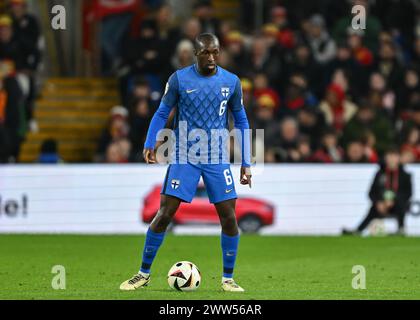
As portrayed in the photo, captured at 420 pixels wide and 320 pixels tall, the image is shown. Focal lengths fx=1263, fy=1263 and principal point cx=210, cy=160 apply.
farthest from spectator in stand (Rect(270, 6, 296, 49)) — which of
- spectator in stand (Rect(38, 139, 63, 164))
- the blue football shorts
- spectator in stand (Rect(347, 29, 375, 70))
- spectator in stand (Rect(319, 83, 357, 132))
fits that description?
the blue football shorts

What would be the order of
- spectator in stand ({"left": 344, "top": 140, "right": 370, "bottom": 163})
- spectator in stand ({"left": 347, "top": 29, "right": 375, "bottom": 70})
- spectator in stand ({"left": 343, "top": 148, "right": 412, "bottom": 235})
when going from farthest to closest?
spectator in stand ({"left": 347, "top": 29, "right": 375, "bottom": 70}) → spectator in stand ({"left": 344, "top": 140, "right": 370, "bottom": 163}) → spectator in stand ({"left": 343, "top": 148, "right": 412, "bottom": 235})

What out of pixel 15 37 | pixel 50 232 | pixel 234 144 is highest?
pixel 15 37

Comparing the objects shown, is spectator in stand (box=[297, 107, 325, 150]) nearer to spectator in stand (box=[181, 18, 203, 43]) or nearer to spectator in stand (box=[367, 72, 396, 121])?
spectator in stand (box=[367, 72, 396, 121])

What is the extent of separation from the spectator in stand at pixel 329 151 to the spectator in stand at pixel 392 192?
1.13 m

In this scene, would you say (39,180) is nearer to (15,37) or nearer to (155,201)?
(155,201)

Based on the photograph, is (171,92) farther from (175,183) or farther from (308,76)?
(308,76)

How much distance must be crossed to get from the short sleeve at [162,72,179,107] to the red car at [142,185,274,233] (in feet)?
28.5

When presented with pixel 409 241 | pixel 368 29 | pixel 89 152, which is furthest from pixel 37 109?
pixel 409 241

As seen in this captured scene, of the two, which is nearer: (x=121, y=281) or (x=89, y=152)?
(x=121, y=281)

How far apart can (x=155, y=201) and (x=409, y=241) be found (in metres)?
4.31

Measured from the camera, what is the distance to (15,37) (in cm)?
2405

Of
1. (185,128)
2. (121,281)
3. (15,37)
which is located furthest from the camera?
(15,37)

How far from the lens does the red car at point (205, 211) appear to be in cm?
2102

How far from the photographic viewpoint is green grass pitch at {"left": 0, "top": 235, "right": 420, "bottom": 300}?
12328mm
